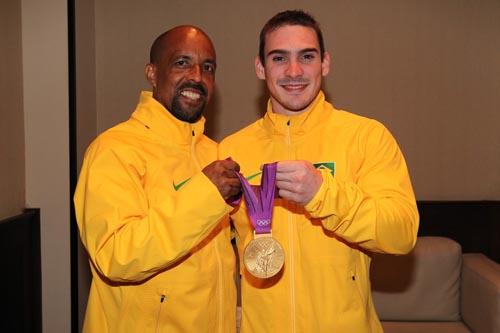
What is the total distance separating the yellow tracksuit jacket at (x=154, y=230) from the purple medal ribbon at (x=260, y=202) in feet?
0.27

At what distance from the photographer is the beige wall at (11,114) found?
8.61ft

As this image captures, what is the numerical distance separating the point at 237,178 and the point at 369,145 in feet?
1.61

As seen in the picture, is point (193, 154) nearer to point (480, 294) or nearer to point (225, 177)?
point (225, 177)

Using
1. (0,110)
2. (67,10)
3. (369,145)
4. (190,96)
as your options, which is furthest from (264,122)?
(67,10)

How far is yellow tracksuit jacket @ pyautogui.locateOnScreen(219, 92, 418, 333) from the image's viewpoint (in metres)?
1.62

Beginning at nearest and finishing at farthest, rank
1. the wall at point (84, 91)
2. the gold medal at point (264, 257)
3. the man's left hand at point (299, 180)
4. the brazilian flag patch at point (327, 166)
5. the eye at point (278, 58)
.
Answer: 1. the man's left hand at point (299, 180)
2. the gold medal at point (264, 257)
3. the brazilian flag patch at point (327, 166)
4. the eye at point (278, 58)
5. the wall at point (84, 91)

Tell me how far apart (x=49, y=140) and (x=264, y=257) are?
1.85 metres

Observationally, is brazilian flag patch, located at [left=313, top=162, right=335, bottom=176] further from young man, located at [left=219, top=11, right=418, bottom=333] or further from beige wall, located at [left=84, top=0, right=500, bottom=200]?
beige wall, located at [left=84, top=0, right=500, bottom=200]

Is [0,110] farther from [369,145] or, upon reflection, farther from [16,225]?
[369,145]

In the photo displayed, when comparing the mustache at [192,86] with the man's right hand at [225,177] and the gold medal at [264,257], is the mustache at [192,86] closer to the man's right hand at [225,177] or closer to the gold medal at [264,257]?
the man's right hand at [225,177]

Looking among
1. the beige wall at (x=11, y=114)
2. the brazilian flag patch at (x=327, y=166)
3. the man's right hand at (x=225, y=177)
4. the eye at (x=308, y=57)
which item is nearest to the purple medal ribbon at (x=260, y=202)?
the man's right hand at (x=225, y=177)

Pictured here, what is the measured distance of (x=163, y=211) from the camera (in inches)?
57.7

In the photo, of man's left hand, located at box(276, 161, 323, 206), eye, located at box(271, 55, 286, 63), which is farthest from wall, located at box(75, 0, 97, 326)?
man's left hand, located at box(276, 161, 323, 206)

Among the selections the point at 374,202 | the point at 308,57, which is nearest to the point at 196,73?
the point at 308,57
